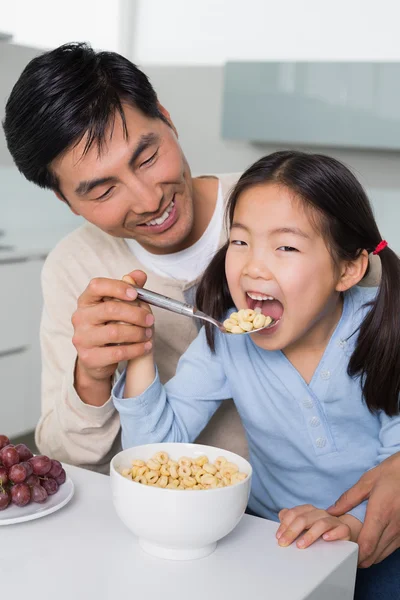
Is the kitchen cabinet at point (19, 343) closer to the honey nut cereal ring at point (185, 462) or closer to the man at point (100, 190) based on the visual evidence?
the man at point (100, 190)

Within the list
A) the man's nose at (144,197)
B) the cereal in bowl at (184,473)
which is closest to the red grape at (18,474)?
the cereal in bowl at (184,473)

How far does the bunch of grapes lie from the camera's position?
1.00 m

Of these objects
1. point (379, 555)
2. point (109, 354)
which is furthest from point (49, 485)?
point (379, 555)

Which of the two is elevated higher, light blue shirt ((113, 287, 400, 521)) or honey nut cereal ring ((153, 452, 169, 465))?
honey nut cereal ring ((153, 452, 169, 465))

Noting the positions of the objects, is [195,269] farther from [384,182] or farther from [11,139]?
[384,182]

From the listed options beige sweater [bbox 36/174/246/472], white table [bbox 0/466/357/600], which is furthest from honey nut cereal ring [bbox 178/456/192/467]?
beige sweater [bbox 36/174/246/472]

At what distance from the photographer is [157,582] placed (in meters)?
0.85

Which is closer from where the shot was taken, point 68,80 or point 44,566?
point 44,566

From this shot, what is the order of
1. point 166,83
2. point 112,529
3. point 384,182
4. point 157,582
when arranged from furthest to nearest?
point 166,83
point 384,182
point 112,529
point 157,582

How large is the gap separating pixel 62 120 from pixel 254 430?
0.65m

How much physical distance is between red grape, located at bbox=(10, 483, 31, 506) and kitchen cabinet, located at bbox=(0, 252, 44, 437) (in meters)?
2.12

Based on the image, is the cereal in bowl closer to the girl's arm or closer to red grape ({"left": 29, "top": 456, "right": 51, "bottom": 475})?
red grape ({"left": 29, "top": 456, "right": 51, "bottom": 475})

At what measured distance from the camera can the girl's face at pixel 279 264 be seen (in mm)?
1231

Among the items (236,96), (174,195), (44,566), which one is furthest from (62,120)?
(236,96)
